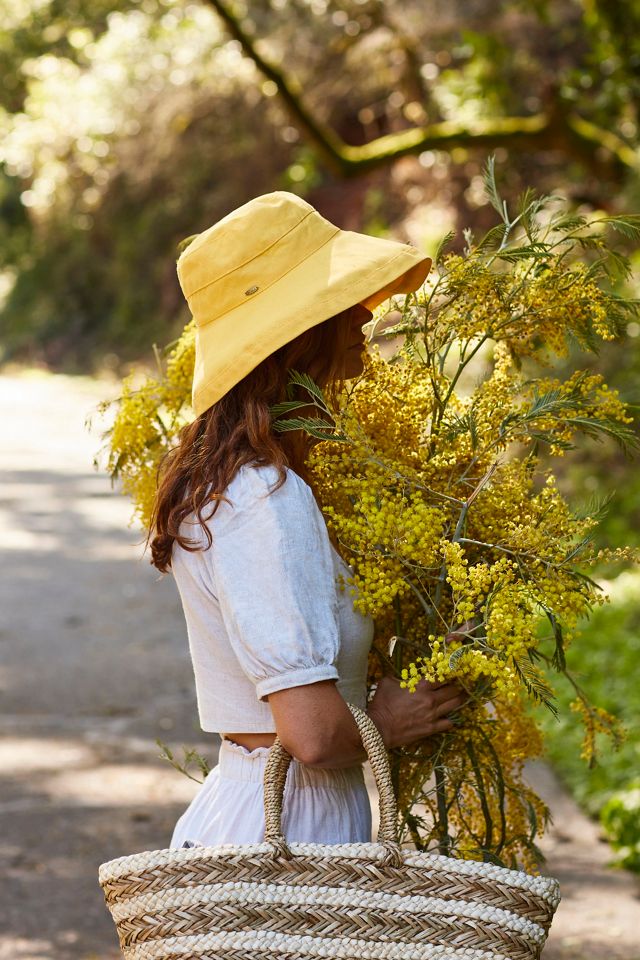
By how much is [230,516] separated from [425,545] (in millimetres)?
305

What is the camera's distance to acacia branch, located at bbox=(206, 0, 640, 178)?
8656 millimetres

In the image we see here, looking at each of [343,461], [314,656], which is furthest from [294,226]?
[314,656]

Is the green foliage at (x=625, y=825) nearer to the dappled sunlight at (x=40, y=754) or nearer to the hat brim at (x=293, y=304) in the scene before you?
the dappled sunlight at (x=40, y=754)

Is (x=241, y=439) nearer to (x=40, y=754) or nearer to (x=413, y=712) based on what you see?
(x=413, y=712)

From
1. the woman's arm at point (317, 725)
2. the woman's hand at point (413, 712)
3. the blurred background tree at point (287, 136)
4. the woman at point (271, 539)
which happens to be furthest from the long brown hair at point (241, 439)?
the blurred background tree at point (287, 136)

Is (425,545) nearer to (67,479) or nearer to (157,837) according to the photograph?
(157,837)

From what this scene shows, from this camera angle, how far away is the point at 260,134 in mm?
20438

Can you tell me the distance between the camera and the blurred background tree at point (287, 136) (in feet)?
29.3

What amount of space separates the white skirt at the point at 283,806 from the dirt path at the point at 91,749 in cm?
92

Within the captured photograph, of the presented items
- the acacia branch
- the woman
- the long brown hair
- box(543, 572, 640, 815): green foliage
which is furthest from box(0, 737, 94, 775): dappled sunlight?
the acacia branch

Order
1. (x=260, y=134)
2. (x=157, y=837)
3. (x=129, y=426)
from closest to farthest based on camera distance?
(x=129, y=426) → (x=157, y=837) → (x=260, y=134)

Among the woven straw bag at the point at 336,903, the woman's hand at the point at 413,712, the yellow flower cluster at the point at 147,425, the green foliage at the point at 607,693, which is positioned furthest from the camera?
the green foliage at the point at 607,693

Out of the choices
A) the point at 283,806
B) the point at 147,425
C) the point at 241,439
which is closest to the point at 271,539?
the point at 241,439

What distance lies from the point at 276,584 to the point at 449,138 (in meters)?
7.86
